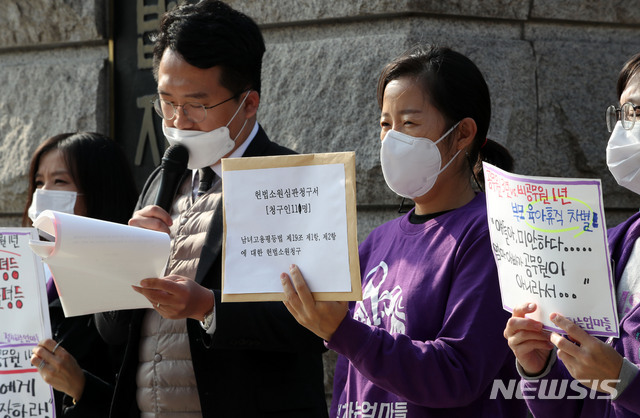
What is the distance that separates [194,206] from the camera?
2.69 m

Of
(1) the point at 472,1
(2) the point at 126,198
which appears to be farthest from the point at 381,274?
(1) the point at 472,1

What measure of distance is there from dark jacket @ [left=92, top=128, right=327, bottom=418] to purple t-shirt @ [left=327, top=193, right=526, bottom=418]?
15 cm

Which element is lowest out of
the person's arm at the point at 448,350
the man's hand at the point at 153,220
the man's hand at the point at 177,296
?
the person's arm at the point at 448,350

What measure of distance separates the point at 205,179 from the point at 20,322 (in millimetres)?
738

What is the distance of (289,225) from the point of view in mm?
2059

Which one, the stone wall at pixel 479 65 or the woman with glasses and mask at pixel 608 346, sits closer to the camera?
the woman with glasses and mask at pixel 608 346

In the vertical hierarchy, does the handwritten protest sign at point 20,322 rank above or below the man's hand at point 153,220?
below

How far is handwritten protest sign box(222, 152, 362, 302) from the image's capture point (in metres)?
1.99

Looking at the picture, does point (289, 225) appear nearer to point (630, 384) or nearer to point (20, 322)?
point (630, 384)

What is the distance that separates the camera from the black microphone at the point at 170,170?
2648 millimetres

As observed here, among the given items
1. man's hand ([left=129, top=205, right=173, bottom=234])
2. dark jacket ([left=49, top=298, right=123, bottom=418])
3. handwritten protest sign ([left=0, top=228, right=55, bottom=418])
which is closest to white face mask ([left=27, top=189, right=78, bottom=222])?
dark jacket ([left=49, top=298, right=123, bottom=418])

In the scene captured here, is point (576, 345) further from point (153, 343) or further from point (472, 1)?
point (472, 1)

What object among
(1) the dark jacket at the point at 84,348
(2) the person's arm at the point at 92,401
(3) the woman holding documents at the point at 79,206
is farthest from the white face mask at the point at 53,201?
(2) the person's arm at the point at 92,401

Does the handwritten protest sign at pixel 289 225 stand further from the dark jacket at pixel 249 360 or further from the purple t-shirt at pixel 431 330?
the dark jacket at pixel 249 360
